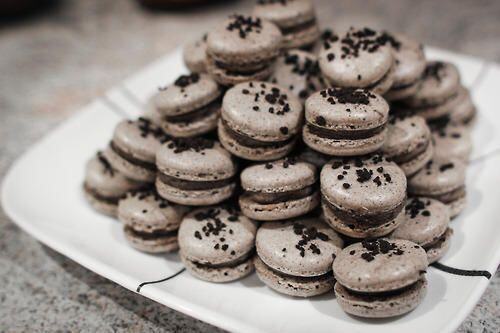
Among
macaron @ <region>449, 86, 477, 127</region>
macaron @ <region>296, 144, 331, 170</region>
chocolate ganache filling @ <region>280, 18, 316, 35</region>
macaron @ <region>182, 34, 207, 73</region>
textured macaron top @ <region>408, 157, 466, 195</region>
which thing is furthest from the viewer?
macaron @ <region>449, 86, 477, 127</region>

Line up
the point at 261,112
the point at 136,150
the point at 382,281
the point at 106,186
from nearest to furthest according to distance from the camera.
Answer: the point at 382,281 < the point at 261,112 < the point at 136,150 < the point at 106,186

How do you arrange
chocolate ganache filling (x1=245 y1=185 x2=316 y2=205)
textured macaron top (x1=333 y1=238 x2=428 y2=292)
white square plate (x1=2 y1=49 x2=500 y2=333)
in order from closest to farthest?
textured macaron top (x1=333 y1=238 x2=428 y2=292)
white square plate (x1=2 y1=49 x2=500 y2=333)
chocolate ganache filling (x1=245 y1=185 x2=316 y2=205)

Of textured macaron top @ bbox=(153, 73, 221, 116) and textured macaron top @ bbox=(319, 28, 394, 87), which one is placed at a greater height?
textured macaron top @ bbox=(319, 28, 394, 87)

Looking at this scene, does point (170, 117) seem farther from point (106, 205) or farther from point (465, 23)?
point (465, 23)

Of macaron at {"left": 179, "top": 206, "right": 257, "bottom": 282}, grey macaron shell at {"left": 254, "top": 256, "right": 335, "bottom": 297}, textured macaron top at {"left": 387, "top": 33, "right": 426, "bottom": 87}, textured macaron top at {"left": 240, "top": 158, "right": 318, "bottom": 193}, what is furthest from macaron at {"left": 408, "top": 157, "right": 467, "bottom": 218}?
Result: macaron at {"left": 179, "top": 206, "right": 257, "bottom": 282}

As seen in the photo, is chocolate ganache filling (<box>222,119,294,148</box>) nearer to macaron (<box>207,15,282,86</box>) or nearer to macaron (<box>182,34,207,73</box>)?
macaron (<box>207,15,282,86</box>)

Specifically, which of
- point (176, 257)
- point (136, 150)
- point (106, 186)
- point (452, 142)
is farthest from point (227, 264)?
point (452, 142)

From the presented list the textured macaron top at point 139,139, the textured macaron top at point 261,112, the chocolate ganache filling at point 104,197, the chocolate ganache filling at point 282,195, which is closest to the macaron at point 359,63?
the textured macaron top at point 261,112

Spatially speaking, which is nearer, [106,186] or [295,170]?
[295,170]

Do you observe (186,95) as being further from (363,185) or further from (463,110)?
(463,110)
